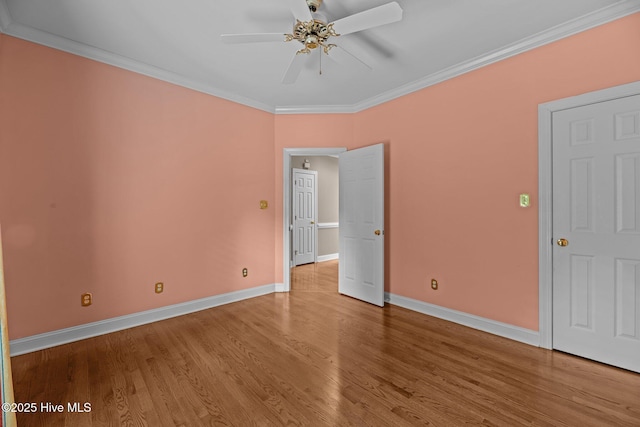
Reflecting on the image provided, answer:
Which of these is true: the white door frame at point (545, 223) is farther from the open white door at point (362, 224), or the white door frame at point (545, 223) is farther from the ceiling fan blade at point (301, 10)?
the ceiling fan blade at point (301, 10)

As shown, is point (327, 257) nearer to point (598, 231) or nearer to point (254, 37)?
point (598, 231)

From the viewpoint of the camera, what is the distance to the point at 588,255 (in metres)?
2.43

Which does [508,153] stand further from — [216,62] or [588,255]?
[216,62]

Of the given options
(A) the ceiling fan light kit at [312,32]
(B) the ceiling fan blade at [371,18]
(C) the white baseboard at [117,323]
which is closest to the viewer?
(B) the ceiling fan blade at [371,18]

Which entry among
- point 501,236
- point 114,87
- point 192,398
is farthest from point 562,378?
point 114,87

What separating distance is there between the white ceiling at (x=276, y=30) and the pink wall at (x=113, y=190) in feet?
0.80

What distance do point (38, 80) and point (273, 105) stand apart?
253cm

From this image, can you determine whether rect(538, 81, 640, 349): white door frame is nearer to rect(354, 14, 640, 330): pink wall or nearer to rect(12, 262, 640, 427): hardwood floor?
rect(354, 14, 640, 330): pink wall

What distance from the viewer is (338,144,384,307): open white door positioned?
12.3 feet

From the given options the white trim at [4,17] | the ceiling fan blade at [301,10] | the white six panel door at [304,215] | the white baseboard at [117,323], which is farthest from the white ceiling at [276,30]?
the white six panel door at [304,215]

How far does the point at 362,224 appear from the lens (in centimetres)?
398

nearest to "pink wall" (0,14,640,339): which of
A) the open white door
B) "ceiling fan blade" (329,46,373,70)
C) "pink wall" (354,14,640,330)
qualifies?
"pink wall" (354,14,640,330)

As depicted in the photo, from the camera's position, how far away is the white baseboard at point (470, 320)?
8.93 feet

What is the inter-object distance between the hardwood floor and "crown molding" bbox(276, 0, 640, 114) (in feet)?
9.00
